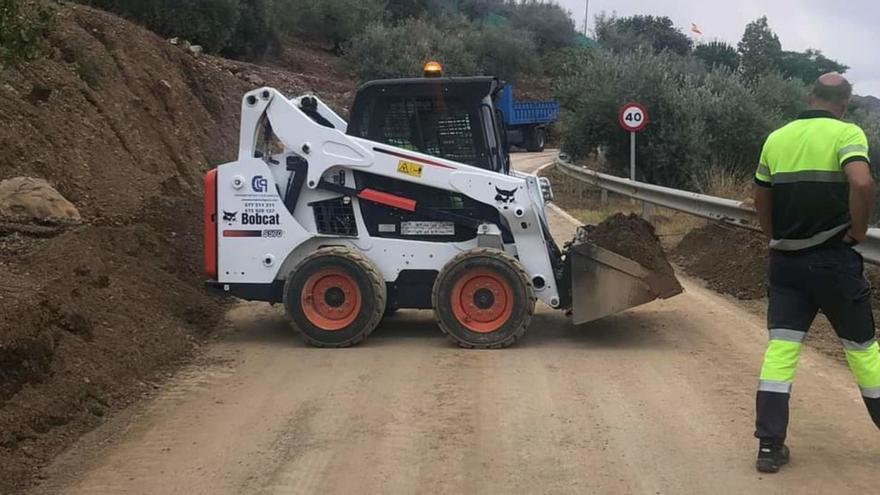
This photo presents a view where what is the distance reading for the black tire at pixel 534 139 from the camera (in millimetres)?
46906

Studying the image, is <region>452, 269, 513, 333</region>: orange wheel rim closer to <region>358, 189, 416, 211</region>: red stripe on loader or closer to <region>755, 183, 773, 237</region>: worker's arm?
<region>358, 189, 416, 211</region>: red stripe on loader

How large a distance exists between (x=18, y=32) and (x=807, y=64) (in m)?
59.4

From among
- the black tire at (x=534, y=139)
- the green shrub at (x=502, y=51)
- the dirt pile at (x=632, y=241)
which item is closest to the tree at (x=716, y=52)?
the green shrub at (x=502, y=51)

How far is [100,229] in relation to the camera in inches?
387

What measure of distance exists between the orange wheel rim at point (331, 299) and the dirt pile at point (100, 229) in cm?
111

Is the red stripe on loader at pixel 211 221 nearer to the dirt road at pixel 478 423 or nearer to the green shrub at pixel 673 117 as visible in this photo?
the dirt road at pixel 478 423

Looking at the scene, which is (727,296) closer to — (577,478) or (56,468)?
(577,478)

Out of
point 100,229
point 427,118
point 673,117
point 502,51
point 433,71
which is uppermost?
point 502,51

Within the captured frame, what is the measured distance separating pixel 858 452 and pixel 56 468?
4582mm

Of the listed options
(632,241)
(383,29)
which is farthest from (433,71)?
(383,29)

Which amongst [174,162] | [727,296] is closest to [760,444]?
[727,296]

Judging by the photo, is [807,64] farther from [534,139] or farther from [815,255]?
[815,255]

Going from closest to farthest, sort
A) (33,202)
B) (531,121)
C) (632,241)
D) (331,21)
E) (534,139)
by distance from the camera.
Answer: (632,241)
(33,202)
(531,121)
(534,139)
(331,21)

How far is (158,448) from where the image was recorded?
587cm
